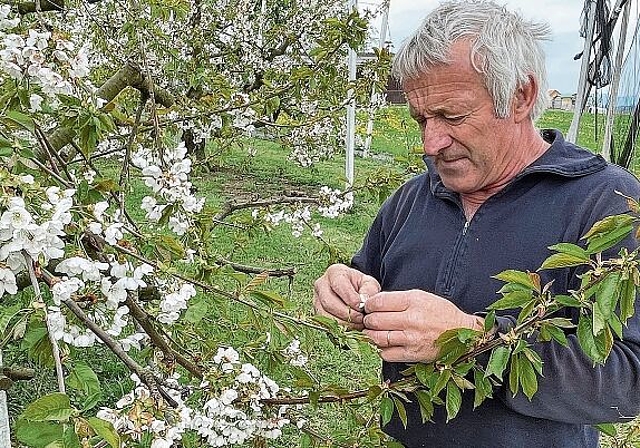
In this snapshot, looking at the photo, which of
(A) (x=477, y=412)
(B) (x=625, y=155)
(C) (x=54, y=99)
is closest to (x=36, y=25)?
(C) (x=54, y=99)

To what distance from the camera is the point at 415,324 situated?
1.23m

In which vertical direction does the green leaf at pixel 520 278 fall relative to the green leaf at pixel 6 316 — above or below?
above

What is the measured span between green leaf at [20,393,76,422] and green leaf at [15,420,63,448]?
13 mm

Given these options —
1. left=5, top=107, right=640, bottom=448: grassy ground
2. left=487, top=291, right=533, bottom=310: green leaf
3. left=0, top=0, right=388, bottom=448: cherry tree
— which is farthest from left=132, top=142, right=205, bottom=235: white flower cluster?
left=487, top=291, right=533, bottom=310: green leaf

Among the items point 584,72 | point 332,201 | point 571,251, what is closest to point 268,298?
point 571,251

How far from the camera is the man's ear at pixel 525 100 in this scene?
1574 mm

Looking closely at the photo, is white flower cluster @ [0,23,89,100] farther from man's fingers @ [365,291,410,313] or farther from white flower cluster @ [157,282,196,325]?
man's fingers @ [365,291,410,313]

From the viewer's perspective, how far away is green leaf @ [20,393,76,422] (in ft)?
2.65

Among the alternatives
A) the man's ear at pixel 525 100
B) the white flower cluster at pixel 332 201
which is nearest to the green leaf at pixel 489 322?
the man's ear at pixel 525 100

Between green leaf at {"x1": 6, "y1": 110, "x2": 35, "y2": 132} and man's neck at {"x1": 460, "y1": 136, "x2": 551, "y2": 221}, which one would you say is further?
man's neck at {"x1": 460, "y1": 136, "x2": 551, "y2": 221}

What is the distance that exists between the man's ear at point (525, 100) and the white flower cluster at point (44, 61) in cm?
88

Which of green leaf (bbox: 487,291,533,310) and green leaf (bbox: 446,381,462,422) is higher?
green leaf (bbox: 487,291,533,310)

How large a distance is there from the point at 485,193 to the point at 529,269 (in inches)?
9.2

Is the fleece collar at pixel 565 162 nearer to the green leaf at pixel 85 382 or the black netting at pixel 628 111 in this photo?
the green leaf at pixel 85 382
